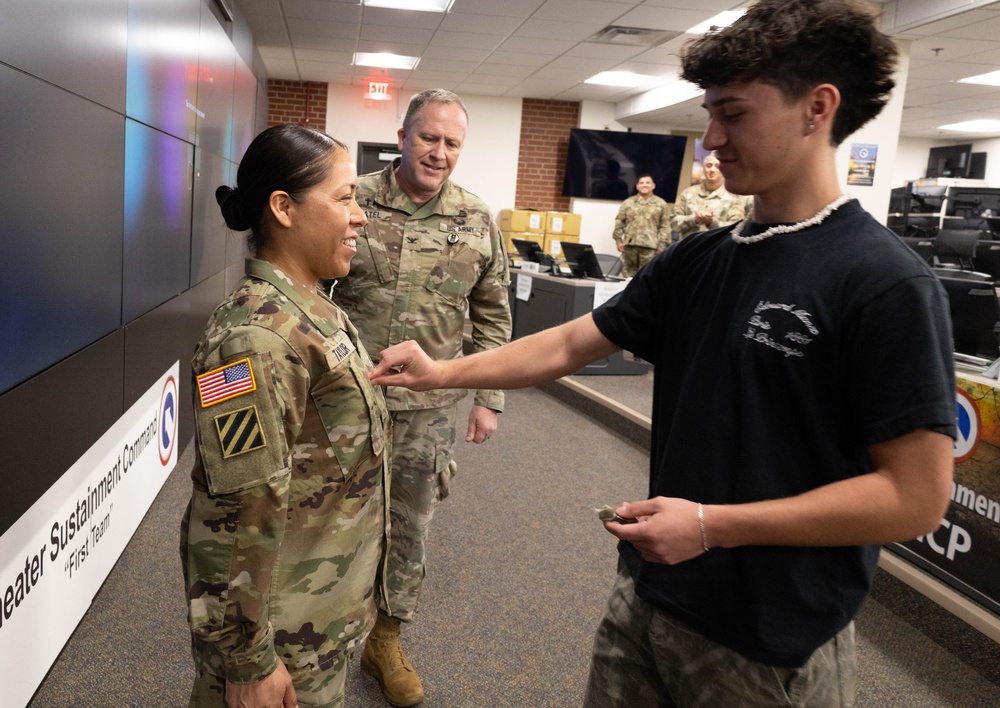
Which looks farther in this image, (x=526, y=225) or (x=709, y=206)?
(x=526, y=225)

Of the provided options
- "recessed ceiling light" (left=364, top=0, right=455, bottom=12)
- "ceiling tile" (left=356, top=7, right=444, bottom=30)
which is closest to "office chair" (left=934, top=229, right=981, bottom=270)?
"recessed ceiling light" (left=364, top=0, right=455, bottom=12)

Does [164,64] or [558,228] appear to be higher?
[164,64]

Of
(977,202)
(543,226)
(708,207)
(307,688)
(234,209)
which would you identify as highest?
(977,202)

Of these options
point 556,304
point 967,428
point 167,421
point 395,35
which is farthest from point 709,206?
point 167,421

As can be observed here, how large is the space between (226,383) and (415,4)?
6347 millimetres

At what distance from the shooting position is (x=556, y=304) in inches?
246

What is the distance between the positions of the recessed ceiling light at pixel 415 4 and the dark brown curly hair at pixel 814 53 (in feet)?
20.0

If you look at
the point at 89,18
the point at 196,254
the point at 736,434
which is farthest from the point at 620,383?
the point at 736,434

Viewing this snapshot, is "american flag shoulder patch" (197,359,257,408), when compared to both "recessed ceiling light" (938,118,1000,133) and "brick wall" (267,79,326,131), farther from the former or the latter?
"recessed ceiling light" (938,118,1000,133)

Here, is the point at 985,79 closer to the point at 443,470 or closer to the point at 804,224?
the point at 443,470

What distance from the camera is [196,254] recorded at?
167 inches

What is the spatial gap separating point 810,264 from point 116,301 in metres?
2.35

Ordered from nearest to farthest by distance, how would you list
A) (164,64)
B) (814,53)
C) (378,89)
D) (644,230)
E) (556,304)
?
(814,53)
(164,64)
(556,304)
(644,230)
(378,89)

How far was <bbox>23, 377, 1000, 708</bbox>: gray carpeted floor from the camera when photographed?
2143 millimetres
